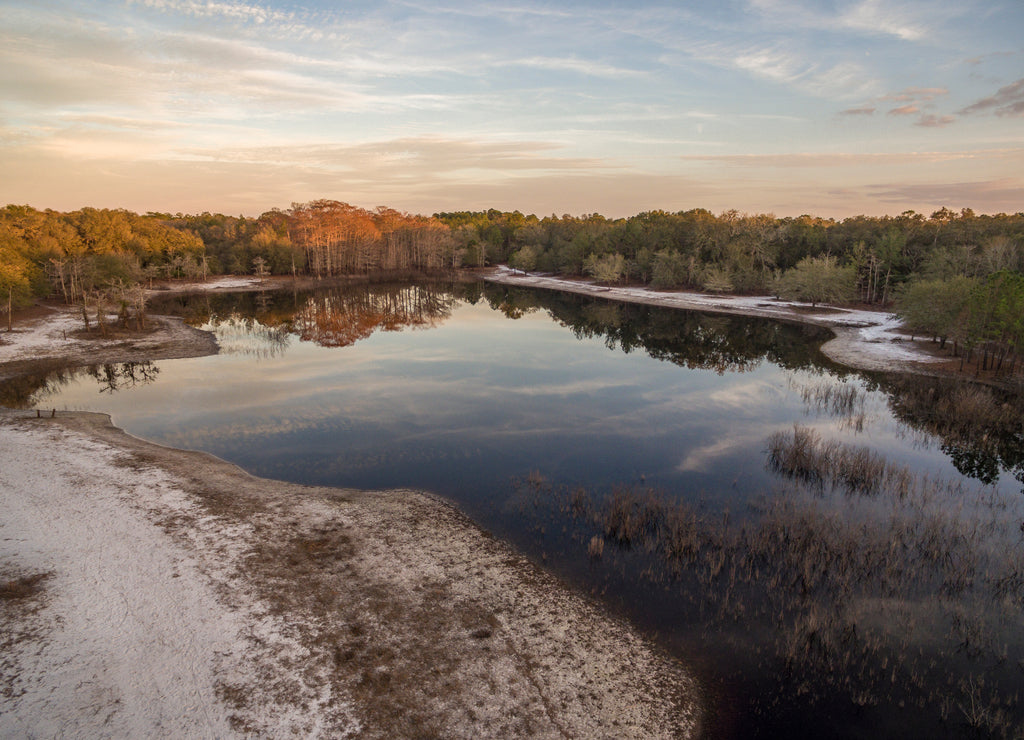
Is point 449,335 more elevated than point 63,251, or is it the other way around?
point 63,251

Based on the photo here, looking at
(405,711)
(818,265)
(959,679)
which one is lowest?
(959,679)

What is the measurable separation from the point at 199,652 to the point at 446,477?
11415mm

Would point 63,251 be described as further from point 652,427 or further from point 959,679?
point 959,679

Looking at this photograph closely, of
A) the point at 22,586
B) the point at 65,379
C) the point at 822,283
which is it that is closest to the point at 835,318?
the point at 822,283

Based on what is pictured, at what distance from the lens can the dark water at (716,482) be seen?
483 inches

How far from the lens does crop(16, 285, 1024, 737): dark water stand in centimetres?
1226

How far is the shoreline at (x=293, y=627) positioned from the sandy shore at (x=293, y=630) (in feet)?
0.14

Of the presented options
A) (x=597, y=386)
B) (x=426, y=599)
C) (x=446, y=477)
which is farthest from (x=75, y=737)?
(x=597, y=386)

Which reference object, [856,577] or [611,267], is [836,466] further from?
[611,267]

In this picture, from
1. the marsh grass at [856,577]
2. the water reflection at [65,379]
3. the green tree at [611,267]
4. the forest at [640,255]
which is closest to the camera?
the marsh grass at [856,577]

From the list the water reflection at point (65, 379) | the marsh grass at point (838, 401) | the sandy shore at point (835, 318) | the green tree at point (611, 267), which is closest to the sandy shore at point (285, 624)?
the water reflection at point (65, 379)

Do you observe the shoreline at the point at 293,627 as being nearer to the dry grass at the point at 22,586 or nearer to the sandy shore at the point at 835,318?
the dry grass at the point at 22,586

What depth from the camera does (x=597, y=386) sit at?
37.2 metres

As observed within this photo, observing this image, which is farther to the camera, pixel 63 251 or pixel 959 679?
pixel 63 251
